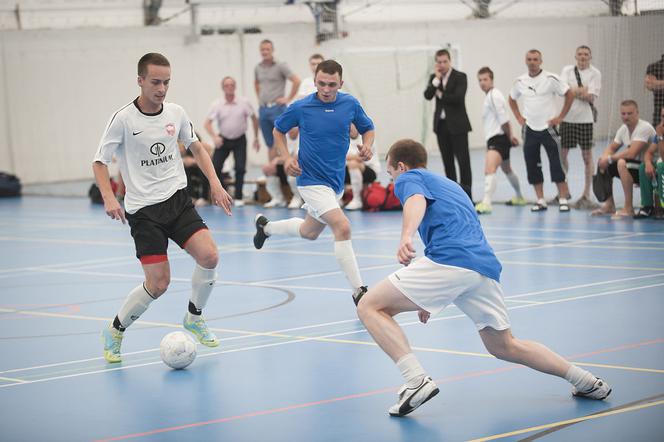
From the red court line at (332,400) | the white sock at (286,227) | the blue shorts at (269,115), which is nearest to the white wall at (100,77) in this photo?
the blue shorts at (269,115)

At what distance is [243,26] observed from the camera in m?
30.5

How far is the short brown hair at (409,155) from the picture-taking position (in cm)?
632

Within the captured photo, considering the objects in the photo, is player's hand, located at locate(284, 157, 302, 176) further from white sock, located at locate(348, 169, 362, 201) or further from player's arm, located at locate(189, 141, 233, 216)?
white sock, located at locate(348, 169, 362, 201)

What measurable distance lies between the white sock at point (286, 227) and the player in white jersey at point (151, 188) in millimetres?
3041

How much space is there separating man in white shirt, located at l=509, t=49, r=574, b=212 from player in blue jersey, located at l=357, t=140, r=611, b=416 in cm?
1107

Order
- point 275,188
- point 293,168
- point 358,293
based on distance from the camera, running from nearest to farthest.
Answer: point 358,293 < point 293,168 < point 275,188

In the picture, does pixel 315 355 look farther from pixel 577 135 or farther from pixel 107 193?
pixel 577 135

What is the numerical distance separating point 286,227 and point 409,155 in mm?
4957

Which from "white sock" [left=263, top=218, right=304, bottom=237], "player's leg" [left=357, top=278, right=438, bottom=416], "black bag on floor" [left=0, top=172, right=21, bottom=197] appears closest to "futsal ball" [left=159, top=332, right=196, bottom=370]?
"player's leg" [left=357, top=278, right=438, bottom=416]

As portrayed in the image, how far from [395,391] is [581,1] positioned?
29.5 m

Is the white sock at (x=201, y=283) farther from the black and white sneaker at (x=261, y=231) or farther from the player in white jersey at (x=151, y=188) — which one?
the black and white sneaker at (x=261, y=231)

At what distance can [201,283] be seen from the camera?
8102mm

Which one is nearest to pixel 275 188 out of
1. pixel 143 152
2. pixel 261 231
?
pixel 261 231

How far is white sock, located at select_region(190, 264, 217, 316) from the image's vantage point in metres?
8.05
